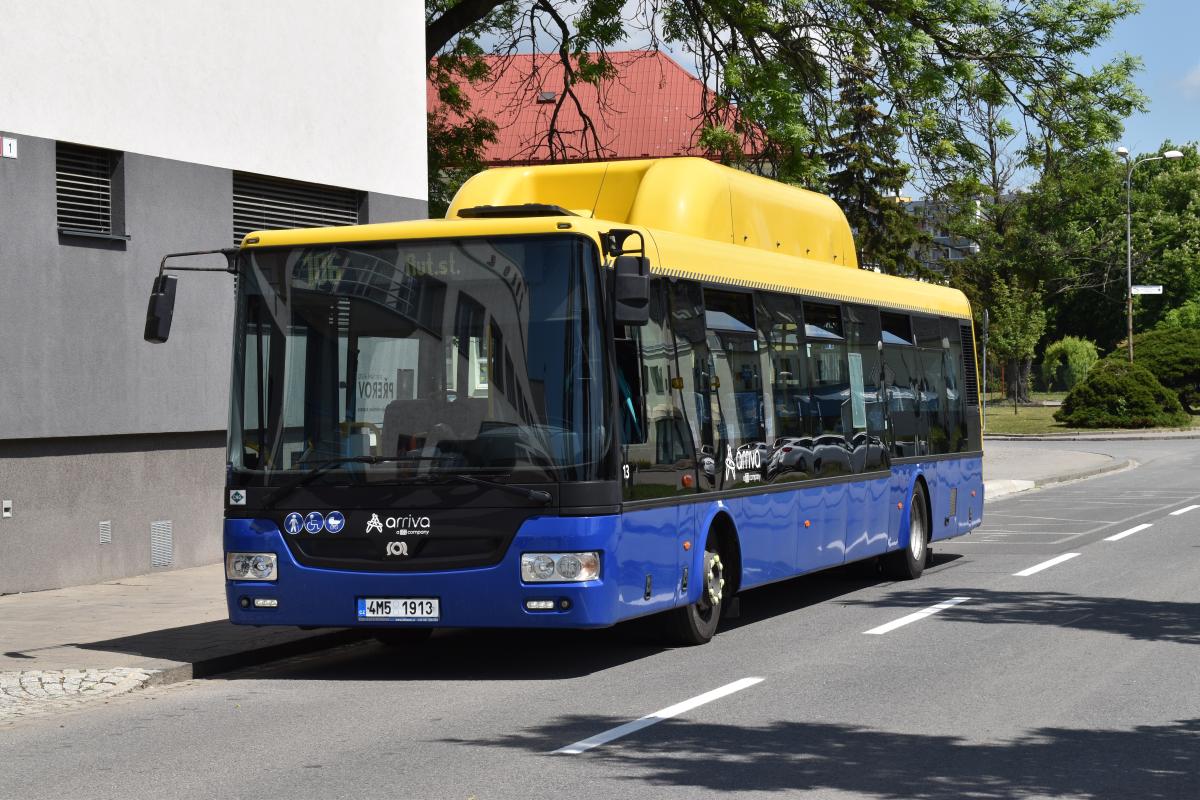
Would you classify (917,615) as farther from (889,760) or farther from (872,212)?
(872,212)

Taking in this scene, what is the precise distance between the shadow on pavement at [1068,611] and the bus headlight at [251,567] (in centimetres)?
522

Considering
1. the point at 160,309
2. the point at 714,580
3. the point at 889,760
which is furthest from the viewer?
the point at 714,580

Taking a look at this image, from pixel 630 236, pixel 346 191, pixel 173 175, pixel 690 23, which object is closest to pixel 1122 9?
pixel 690 23

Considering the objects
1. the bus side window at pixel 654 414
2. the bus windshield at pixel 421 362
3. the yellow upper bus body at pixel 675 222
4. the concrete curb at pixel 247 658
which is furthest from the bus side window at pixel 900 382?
the bus windshield at pixel 421 362

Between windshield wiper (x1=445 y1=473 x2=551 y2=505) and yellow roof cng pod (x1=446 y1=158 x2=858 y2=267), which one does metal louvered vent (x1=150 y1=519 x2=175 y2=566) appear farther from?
windshield wiper (x1=445 y1=473 x2=551 y2=505)

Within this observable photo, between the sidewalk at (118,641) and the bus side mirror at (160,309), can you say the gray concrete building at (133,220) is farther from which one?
the bus side mirror at (160,309)

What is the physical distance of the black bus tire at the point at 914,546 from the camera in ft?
52.5

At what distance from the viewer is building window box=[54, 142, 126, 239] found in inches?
620

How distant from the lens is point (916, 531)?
53.7ft

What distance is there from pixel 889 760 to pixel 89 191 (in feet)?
36.0

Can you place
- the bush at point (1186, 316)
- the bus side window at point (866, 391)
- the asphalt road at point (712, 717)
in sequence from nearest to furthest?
the asphalt road at point (712, 717), the bus side window at point (866, 391), the bush at point (1186, 316)

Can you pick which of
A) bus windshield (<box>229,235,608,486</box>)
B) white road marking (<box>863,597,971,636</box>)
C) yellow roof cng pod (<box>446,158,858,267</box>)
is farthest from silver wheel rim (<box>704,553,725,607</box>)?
yellow roof cng pod (<box>446,158,858,267</box>)

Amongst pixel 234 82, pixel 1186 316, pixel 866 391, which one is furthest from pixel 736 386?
pixel 1186 316

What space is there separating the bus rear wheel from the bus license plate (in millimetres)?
1899
